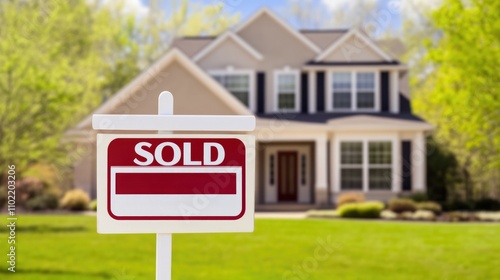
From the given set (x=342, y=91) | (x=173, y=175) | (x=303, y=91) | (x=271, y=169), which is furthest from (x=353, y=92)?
(x=173, y=175)

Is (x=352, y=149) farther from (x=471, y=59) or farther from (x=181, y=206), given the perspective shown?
(x=181, y=206)

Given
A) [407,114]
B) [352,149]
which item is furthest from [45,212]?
[407,114]

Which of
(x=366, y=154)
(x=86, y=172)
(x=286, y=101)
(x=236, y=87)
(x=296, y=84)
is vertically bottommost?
(x=86, y=172)

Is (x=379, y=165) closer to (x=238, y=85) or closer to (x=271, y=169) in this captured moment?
(x=271, y=169)

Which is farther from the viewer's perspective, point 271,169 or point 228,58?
point 228,58

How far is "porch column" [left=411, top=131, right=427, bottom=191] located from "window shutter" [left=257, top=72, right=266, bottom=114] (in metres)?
5.77

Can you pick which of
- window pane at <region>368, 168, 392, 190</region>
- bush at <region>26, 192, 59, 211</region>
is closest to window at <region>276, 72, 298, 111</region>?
window pane at <region>368, 168, 392, 190</region>

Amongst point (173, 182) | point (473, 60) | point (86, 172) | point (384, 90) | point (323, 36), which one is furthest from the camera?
point (323, 36)

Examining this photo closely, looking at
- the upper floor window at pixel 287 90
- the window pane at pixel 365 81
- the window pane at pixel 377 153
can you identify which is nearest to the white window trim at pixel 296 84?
the upper floor window at pixel 287 90

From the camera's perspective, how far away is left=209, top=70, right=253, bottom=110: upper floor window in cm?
2669

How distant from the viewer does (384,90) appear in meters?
26.8

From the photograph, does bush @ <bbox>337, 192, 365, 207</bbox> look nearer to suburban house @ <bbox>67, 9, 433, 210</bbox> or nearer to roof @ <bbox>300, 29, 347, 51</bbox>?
suburban house @ <bbox>67, 9, 433, 210</bbox>

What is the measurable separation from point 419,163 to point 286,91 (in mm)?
5628

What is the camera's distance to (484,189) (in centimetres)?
3406
